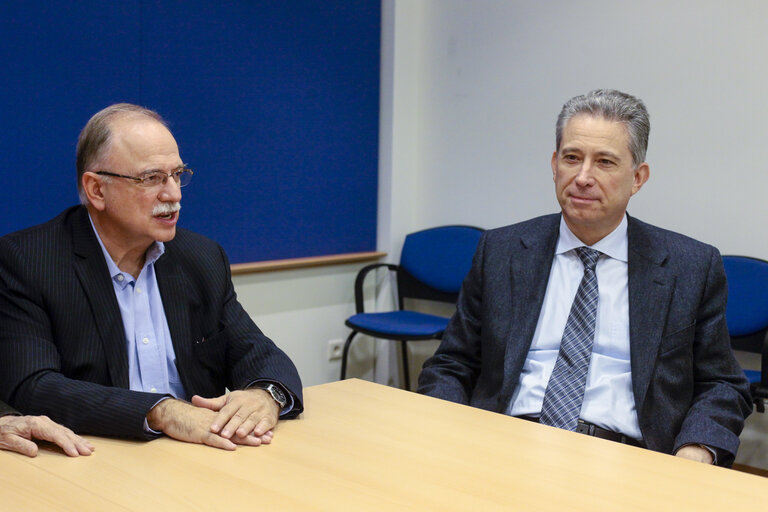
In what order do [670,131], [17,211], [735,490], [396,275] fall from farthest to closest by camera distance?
[396,275] < [670,131] < [17,211] < [735,490]

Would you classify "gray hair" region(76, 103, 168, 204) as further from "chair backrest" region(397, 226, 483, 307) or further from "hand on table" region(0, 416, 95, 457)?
"chair backrest" region(397, 226, 483, 307)

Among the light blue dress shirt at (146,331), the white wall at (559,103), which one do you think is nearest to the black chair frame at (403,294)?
the white wall at (559,103)

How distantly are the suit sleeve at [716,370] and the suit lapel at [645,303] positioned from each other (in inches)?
4.4

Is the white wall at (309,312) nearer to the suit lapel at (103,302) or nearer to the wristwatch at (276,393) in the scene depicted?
the suit lapel at (103,302)

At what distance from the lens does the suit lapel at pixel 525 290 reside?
211cm

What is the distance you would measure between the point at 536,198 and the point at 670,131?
0.76 m

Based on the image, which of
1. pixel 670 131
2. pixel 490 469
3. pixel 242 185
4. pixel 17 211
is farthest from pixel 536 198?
pixel 490 469

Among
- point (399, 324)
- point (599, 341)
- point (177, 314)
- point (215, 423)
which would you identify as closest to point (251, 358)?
point (177, 314)

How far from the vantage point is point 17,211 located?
3.11 meters

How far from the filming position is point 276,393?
5.82ft

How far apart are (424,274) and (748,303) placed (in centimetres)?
168

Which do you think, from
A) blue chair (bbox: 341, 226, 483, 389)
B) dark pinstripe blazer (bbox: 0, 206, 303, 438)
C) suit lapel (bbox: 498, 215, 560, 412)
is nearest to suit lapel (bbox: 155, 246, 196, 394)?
dark pinstripe blazer (bbox: 0, 206, 303, 438)

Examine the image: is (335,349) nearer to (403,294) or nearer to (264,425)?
(403,294)

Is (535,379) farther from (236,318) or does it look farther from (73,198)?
(73,198)
